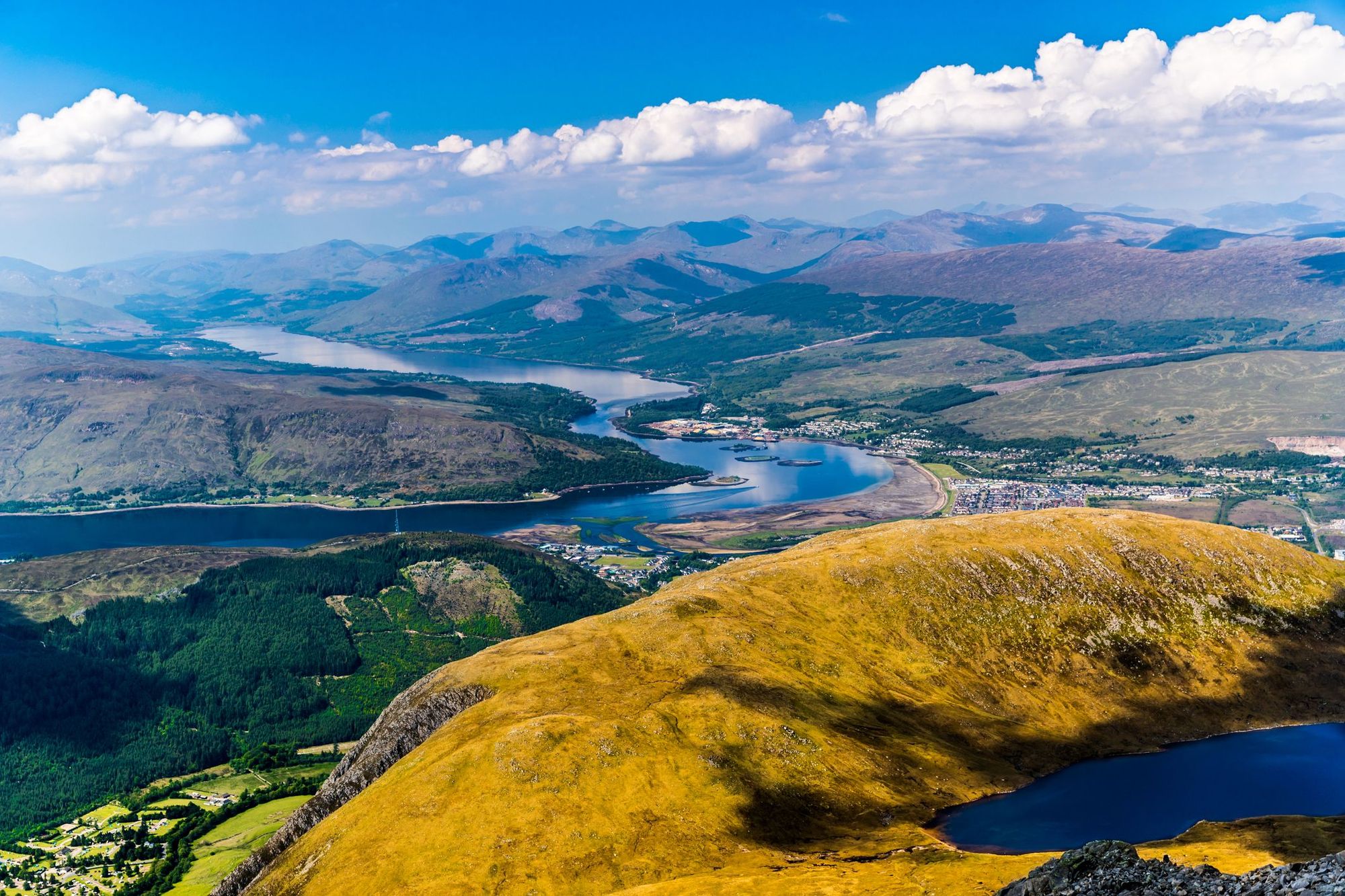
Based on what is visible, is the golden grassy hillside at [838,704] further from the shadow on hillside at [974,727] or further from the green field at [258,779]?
the green field at [258,779]

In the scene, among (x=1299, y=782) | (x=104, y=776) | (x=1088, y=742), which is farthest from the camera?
(x=104, y=776)

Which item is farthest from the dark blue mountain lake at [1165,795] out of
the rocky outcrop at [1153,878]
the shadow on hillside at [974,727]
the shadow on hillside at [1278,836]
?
the rocky outcrop at [1153,878]

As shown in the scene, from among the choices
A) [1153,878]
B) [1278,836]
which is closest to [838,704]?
→ [1278,836]

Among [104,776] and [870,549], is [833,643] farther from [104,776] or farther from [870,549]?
[104,776]

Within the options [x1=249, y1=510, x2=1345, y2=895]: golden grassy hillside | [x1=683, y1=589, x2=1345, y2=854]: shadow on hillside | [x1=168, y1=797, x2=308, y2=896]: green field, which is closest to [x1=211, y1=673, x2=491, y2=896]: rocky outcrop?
[x1=249, y1=510, x2=1345, y2=895]: golden grassy hillside

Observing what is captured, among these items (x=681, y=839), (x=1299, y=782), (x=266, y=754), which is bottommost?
(x=266, y=754)

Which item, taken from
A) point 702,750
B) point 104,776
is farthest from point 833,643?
point 104,776

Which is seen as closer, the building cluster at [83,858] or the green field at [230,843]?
the green field at [230,843]

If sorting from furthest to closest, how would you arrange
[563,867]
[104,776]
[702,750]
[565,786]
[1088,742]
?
[104,776]
[1088,742]
[702,750]
[565,786]
[563,867]
